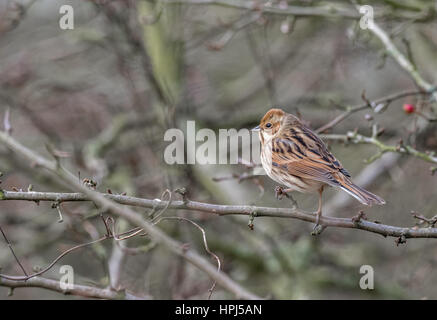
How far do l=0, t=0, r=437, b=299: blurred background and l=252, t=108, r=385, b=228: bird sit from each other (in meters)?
1.34

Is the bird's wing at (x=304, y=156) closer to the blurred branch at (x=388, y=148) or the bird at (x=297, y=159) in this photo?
the bird at (x=297, y=159)

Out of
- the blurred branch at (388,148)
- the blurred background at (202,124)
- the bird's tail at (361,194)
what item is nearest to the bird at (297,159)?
the bird's tail at (361,194)

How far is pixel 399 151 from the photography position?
4.92 meters

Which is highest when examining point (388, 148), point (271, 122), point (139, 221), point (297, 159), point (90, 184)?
point (271, 122)

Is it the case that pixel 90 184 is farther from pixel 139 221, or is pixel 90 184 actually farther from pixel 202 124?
pixel 202 124

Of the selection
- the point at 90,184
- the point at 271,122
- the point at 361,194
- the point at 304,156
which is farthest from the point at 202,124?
the point at 90,184

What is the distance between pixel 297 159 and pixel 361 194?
0.75m

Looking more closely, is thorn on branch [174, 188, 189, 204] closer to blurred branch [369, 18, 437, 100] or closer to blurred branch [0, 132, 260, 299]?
blurred branch [0, 132, 260, 299]

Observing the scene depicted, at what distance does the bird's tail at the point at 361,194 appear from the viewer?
3.89 meters

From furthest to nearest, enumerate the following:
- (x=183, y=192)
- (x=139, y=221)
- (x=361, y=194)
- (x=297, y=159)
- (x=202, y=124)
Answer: (x=202, y=124)
(x=297, y=159)
(x=361, y=194)
(x=183, y=192)
(x=139, y=221)

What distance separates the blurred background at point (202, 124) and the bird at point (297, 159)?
134cm

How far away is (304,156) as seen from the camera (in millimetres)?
4727

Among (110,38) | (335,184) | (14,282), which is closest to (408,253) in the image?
(335,184)

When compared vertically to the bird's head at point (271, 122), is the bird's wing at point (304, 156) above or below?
below
